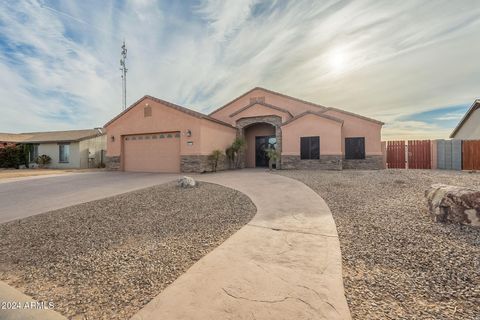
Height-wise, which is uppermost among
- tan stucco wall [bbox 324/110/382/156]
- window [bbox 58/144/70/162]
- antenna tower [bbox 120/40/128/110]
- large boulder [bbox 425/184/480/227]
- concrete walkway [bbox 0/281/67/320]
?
antenna tower [bbox 120/40/128/110]

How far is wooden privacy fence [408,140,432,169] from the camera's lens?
14750 mm

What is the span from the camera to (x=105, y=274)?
107 inches

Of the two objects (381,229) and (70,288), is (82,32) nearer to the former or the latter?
(70,288)

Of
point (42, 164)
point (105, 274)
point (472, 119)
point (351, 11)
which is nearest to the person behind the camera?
point (105, 274)

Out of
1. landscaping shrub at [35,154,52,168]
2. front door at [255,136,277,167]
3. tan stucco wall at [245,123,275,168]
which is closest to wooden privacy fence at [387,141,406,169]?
front door at [255,136,277,167]

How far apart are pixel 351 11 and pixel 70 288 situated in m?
11.0

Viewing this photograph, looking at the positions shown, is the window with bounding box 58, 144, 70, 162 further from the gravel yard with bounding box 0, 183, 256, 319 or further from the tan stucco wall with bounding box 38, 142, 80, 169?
the gravel yard with bounding box 0, 183, 256, 319

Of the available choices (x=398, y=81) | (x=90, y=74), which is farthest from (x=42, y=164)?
(x=398, y=81)

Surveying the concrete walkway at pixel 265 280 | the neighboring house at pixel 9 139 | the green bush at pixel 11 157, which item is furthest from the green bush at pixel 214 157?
the neighboring house at pixel 9 139

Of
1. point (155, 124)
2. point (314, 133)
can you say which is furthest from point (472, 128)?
point (155, 124)

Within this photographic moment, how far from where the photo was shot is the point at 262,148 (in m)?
18.3

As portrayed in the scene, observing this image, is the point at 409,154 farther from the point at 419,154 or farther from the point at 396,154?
the point at 396,154

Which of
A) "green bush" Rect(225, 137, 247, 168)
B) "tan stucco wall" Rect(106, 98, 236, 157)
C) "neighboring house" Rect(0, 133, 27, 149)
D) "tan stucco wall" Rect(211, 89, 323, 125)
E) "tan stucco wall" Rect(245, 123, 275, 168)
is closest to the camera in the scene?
"tan stucco wall" Rect(106, 98, 236, 157)

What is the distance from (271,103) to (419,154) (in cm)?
1220
